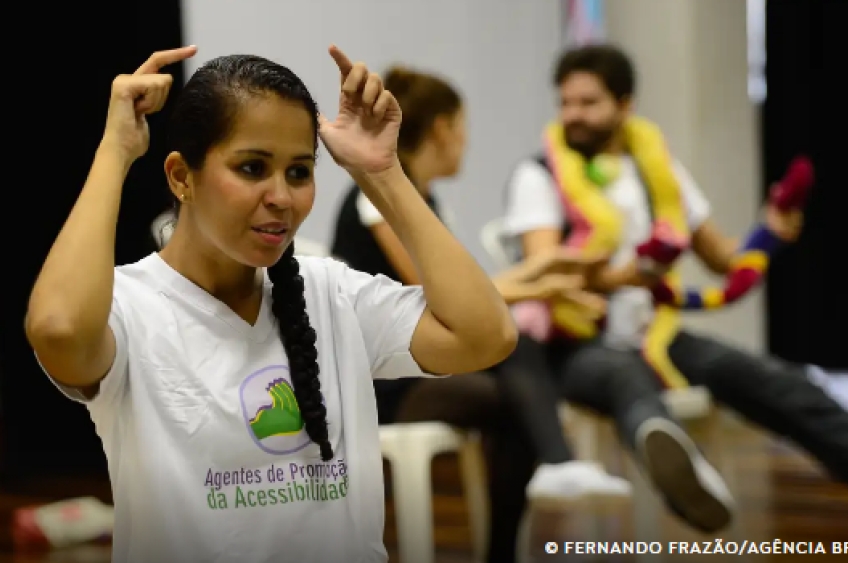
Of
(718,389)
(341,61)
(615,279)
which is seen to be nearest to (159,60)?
(341,61)

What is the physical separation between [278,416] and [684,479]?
3.05ft

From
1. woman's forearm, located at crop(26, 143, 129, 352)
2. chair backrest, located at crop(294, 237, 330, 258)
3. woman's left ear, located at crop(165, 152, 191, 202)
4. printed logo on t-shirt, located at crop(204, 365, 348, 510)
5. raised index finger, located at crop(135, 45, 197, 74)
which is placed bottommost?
chair backrest, located at crop(294, 237, 330, 258)

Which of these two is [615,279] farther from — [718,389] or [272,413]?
[272,413]

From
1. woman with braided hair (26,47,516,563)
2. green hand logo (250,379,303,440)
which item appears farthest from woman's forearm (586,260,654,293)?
green hand logo (250,379,303,440)

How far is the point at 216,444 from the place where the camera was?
0.87 metres

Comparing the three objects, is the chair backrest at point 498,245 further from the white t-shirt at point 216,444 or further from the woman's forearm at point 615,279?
the white t-shirt at point 216,444

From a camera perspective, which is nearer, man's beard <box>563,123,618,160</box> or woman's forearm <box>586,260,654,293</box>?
woman's forearm <box>586,260,654,293</box>

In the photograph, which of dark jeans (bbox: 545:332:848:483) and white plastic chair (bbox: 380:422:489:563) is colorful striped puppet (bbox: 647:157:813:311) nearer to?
dark jeans (bbox: 545:332:848:483)

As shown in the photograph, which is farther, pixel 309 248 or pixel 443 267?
pixel 309 248

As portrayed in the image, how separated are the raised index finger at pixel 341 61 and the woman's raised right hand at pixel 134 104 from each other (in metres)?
0.13

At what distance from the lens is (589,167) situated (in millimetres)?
2148

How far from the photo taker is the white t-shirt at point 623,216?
2.09 m

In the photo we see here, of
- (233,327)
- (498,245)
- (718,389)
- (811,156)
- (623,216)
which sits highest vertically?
(233,327)

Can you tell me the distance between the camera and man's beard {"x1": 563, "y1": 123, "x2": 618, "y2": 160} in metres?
2.13
